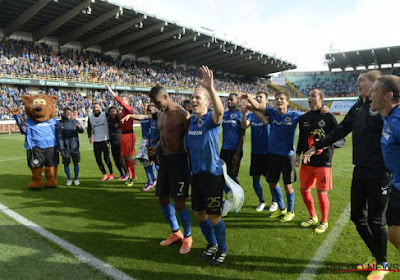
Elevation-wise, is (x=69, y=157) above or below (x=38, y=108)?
below

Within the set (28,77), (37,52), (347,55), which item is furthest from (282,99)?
(347,55)

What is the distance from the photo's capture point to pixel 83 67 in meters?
31.4

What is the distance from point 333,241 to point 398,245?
4.54ft

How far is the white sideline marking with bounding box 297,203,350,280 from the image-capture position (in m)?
2.98

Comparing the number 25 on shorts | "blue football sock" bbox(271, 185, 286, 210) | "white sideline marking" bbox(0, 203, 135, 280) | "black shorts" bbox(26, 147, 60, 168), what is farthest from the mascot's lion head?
"blue football sock" bbox(271, 185, 286, 210)

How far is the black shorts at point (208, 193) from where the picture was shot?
9.95 ft

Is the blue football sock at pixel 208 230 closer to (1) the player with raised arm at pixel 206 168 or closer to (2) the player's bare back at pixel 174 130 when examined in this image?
(1) the player with raised arm at pixel 206 168

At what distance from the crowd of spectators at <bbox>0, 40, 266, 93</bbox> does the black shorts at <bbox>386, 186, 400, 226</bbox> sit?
30053 millimetres

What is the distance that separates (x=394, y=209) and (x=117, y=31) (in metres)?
31.9

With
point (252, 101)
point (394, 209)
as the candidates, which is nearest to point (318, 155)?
point (252, 101)

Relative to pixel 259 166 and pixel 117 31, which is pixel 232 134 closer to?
pixel 259 166

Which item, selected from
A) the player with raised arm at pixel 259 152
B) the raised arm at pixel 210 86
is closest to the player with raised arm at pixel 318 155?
the player with raised arm at pixel 259 152

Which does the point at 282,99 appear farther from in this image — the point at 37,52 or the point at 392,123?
the point at 37,52

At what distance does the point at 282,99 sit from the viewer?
4.37 metres
